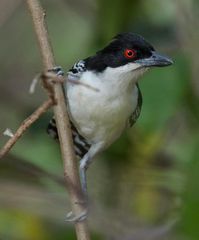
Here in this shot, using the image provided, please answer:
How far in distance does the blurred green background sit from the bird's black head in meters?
0.08

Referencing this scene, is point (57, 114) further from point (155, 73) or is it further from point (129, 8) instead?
point (129, 8)

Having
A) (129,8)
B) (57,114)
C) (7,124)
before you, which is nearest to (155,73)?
(129,8)

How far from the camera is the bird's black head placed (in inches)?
119

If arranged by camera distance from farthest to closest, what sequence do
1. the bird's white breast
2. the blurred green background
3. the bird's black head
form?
1. the bird's white breast
2. the bird's black head
3. the blurred green background

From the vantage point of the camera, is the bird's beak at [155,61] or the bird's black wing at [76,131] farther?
the bird's black wing at [76,131]

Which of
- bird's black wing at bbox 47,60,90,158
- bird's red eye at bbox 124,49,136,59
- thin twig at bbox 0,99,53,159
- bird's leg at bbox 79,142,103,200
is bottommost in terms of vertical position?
bird's leg at bbox 79,142,103,200

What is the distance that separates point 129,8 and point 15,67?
6.49 feet

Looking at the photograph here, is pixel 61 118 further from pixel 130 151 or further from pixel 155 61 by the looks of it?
pixel 130 151

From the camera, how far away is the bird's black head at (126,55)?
9.96 feet

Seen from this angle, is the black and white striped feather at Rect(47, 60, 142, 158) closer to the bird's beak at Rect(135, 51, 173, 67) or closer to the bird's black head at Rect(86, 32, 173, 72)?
the bird's black head at Rect(86, 32, 173, 72)

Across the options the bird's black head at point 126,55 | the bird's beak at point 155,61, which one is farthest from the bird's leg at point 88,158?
the bird's beak at point 155,61

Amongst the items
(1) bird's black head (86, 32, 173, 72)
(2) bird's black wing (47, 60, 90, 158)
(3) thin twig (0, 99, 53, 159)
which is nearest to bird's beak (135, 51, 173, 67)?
(1) bird's black head (86, 32, 173, 72)

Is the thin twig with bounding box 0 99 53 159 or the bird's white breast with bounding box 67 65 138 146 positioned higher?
the thin twig with bounding box 0 99 53 159

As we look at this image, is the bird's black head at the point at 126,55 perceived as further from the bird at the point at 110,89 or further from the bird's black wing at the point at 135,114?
the bird's black wing at the point at 135,114
